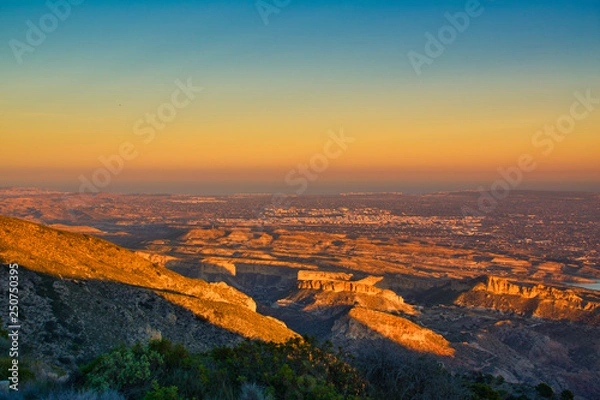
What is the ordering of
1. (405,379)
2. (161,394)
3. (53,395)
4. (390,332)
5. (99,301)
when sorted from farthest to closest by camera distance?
(390,332) < (99,301) < (405,379) < (161,394) < (53,395)

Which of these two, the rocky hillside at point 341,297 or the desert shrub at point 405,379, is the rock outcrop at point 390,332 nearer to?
the rocky hillside at point 341,297

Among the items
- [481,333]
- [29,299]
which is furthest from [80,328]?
[481,333]

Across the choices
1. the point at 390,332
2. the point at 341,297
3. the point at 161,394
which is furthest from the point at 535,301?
the point at 161,394

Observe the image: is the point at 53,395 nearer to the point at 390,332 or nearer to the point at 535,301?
the point at 390,332

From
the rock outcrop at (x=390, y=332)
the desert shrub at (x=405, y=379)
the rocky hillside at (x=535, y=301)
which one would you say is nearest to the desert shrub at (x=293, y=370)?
the desert shrub at (x=405, y=379)

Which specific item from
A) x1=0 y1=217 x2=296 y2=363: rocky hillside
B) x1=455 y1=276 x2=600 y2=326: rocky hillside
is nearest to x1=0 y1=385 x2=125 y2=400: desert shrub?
x1=0 y1=217 x2=296 y2=363: rocky hillside

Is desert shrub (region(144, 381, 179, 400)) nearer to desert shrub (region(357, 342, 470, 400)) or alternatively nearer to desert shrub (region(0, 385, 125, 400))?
desert shrub (region(0, 385, 125, 400))

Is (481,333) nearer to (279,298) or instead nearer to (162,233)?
(279,298)
